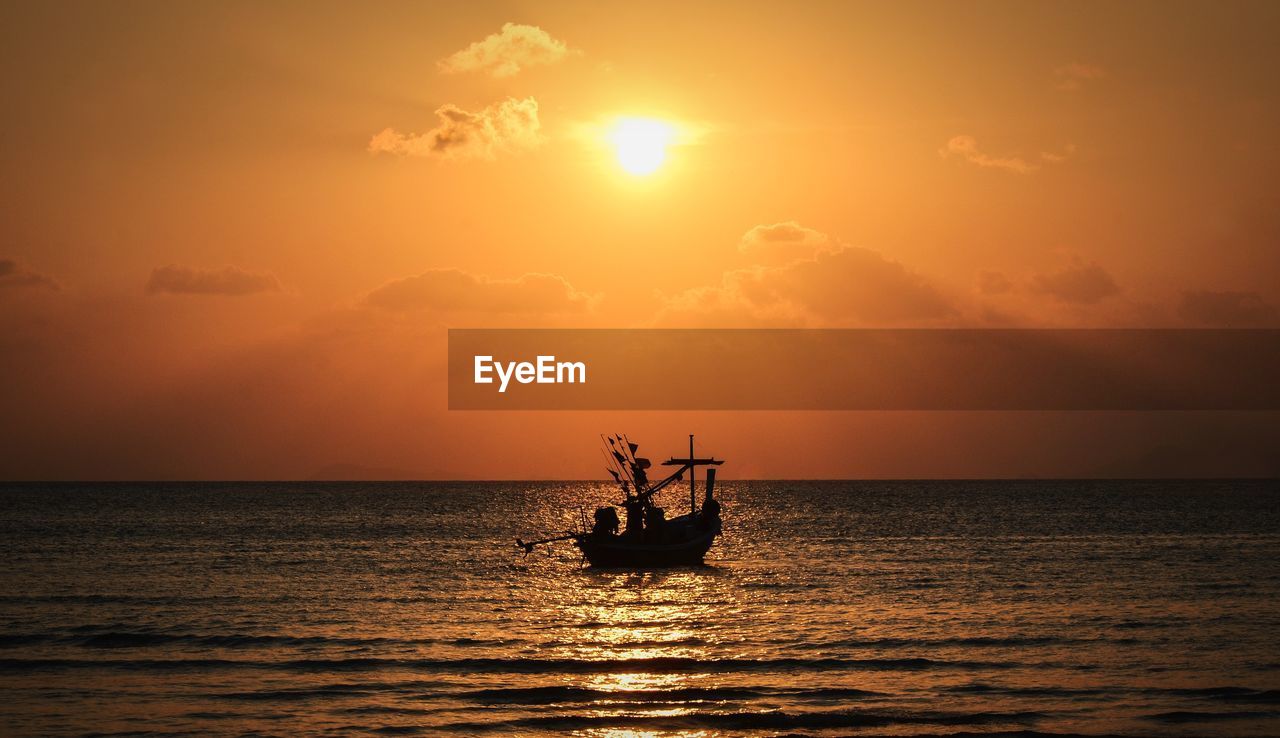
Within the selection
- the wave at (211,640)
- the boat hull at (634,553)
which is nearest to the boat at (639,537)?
the boat hull at (634,553)

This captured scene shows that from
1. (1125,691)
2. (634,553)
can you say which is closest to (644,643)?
(1125,691)

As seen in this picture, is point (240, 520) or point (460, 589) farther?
point (240, 520)

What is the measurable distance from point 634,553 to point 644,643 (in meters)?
26.5

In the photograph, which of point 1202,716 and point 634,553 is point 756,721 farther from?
point 634,553

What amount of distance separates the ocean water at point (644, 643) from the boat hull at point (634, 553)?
1083 millimetres

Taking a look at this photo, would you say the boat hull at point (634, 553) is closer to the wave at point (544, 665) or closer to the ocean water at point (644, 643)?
the ocean water at point (644, 643)

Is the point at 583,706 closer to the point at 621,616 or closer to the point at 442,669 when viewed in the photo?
the point at 442,669

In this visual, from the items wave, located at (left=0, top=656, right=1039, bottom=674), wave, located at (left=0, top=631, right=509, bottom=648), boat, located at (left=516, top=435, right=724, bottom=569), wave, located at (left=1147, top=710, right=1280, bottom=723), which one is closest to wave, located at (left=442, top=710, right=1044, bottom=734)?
wave, located at (left=1147, top=710, right=1280, bottom=723)

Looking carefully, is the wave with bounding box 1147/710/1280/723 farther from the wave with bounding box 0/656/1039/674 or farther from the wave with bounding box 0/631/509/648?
the wave with bounding box 0/631/509/648

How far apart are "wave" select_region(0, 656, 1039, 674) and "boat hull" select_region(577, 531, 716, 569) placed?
29.3m

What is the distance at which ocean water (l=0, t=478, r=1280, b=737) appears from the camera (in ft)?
104

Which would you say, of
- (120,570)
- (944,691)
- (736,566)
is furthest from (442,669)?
(120,570)

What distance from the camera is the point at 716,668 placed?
37.9 meters

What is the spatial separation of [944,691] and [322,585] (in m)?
40.5
